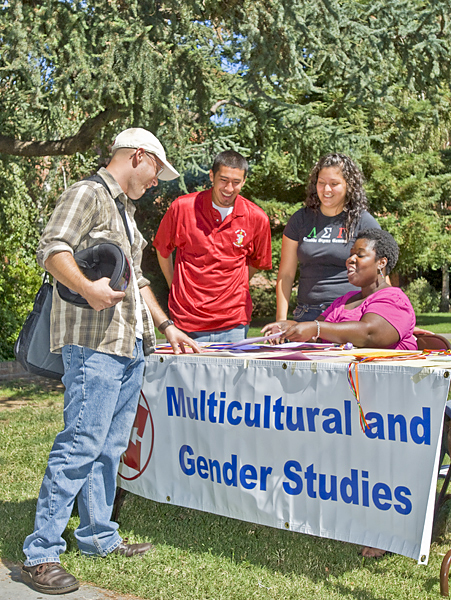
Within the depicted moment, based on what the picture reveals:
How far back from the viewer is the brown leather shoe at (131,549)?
3.49m

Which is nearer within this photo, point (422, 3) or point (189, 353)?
point (189, 353)

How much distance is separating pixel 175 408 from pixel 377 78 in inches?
250

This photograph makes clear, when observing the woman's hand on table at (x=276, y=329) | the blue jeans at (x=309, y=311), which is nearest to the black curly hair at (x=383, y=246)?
the blue jeans at (x=309, y=311)

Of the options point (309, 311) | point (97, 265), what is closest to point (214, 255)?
point (309, 311)

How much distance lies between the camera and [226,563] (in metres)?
3.41

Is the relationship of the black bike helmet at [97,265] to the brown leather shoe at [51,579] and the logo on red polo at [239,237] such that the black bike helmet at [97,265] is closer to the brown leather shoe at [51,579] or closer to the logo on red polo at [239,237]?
the brown leather shoe at [51,579]

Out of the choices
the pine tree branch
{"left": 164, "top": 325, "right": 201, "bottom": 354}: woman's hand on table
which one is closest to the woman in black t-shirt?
{"left": 164, "top": 325, "right": 201, "bottom": 354}: woman's hand on table

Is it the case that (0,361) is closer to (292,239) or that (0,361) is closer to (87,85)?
(87,85)

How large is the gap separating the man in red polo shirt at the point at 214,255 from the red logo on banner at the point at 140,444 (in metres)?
0.97

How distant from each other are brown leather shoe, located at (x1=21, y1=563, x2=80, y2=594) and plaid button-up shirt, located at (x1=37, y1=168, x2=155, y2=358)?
3.31 feet

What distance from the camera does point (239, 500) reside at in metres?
3.38

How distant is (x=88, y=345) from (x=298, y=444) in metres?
1.08

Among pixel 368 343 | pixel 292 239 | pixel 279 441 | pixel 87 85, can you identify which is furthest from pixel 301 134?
pixel 279 441

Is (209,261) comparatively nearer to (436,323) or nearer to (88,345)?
(88,345)
